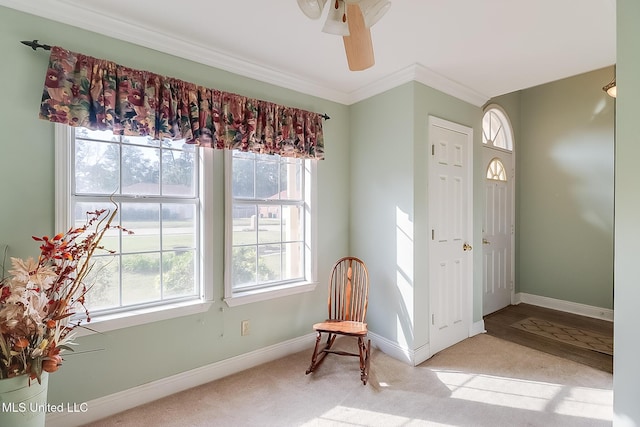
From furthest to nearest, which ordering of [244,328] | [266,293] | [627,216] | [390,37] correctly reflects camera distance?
1. [266,293]
2. [244,328]
3. [390,37]
4. [627,216]

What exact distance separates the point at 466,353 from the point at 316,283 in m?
1.52

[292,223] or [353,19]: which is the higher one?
[353,19]

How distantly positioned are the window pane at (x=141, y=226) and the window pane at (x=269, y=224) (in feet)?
2.73

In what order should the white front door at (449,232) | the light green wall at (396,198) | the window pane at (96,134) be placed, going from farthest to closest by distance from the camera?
1. the white front door at (449,232)
2. the light green wall at (396,198)
3. the window pane at (96,134)

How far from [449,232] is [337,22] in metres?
2.29

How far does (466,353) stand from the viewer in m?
2.88

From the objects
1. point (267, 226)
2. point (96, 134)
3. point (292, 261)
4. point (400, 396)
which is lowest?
point (400, 396)

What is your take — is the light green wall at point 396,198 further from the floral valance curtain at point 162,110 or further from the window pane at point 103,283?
the window pane at point 103,283

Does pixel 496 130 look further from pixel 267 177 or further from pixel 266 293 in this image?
pixel 266 293

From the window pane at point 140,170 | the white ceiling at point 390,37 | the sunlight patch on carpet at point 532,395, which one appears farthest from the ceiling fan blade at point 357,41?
the sunlight patch on carpet at point 532,395

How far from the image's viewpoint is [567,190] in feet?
12.8

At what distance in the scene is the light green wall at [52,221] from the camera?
1.76 meters

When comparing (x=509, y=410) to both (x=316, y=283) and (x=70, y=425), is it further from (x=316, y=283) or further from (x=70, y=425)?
(x=70, y=425)

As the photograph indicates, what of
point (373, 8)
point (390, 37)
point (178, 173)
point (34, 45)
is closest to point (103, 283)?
point (178, 173)
